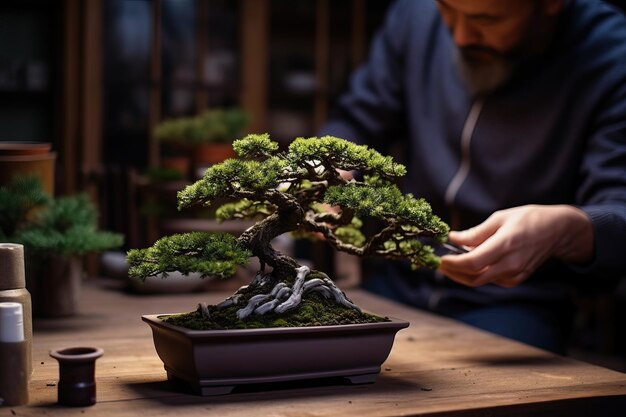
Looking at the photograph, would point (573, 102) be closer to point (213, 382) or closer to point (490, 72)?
point (490, 72)

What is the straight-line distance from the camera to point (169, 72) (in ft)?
13.5

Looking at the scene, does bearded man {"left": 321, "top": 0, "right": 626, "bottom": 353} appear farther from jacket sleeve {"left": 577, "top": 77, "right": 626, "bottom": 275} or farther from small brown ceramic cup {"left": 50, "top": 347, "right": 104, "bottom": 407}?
small brown ceramic cup {"left": 50, "top": 347, "right": 104, "bottom": 407}


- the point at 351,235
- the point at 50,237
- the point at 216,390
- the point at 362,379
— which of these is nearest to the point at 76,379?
the point at 216,390

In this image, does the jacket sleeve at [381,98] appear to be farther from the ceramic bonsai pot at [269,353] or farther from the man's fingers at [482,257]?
the ceramic bonsai pot at [269,353]

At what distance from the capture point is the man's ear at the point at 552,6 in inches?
82.7

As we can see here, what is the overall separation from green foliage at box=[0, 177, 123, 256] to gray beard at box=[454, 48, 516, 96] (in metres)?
0.97

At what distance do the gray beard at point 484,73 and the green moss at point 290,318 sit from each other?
1033 millimetres

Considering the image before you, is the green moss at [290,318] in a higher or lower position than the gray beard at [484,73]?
lower

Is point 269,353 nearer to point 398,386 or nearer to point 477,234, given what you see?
point 398,386

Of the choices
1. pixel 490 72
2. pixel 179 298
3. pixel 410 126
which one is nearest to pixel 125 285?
pixel 179 298

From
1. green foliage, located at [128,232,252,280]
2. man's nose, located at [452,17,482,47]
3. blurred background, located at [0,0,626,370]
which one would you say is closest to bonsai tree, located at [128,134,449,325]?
green foliage, located at [128,232,252,280]

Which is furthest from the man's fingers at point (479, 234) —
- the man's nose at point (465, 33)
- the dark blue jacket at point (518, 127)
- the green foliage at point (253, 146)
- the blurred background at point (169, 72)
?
the blurred background at point (169, 72)

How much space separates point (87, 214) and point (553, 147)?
1.13 meters

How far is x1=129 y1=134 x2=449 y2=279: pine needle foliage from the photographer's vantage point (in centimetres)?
127
